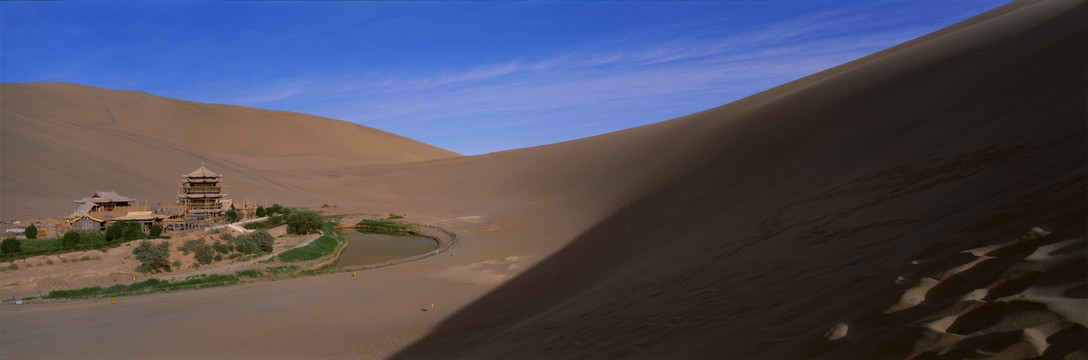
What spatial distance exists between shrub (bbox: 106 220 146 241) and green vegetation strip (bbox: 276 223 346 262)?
23.2 feet

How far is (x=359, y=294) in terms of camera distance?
17.1m

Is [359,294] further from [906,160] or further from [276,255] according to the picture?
[906,160]

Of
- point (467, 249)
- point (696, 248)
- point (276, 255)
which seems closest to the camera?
point (696, 248)

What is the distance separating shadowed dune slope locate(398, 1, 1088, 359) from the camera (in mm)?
3318

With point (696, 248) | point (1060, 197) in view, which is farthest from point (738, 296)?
point (696, 248)

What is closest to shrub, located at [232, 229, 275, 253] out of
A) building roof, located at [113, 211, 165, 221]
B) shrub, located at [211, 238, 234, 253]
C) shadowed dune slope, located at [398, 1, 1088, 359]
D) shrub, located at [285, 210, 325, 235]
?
shrub, located at [211, 238, 234, 253]

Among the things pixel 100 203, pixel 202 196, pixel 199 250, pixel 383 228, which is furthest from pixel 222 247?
pixel 383 228

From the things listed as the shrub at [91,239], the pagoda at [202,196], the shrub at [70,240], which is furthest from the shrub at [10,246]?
the pagoda at [202,196]

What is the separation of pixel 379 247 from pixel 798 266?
28391mm

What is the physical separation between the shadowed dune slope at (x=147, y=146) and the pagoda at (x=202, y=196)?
8.54 m

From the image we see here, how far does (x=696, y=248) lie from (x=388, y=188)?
61.5m

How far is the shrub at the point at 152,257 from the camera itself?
70.3 feet

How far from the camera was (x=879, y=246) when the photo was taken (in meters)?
5.33

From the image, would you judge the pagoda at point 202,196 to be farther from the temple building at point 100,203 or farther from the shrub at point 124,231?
the shrub at point 124,231
